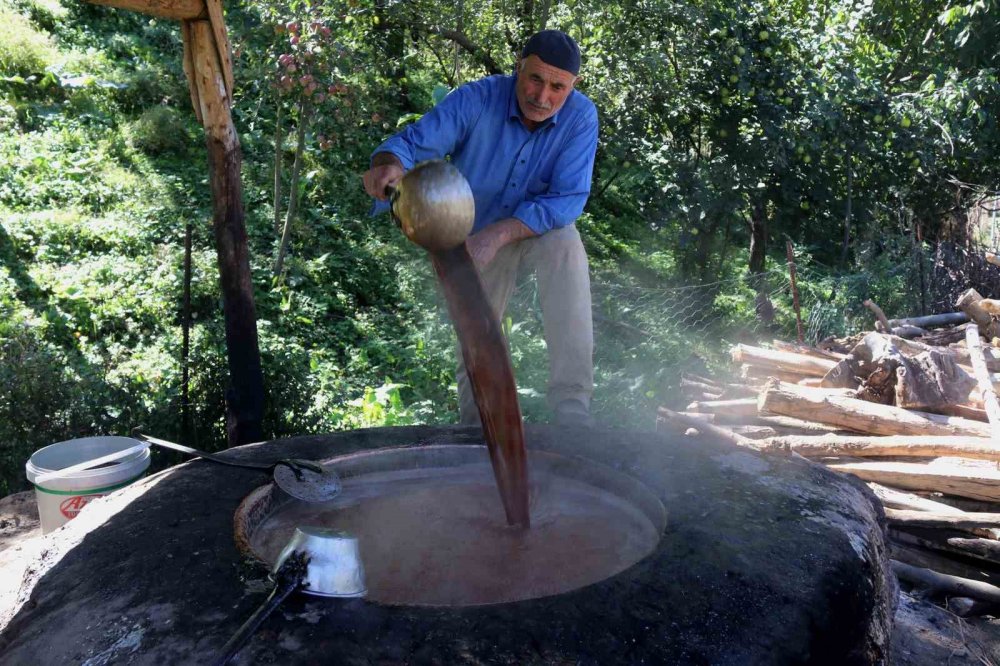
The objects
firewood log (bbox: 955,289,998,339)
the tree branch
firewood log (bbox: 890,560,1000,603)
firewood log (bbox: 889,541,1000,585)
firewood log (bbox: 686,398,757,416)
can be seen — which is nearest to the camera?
firewood log (bbox: 890,560,1000,603)

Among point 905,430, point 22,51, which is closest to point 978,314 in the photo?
point 905,430

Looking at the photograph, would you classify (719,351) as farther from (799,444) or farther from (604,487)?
(604,487)

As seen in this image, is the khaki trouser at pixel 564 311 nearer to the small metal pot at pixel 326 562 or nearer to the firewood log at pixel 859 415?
the firewood log at pixel 859 415

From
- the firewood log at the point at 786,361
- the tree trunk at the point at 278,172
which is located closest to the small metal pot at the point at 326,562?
the firewood log at the point at 786,361

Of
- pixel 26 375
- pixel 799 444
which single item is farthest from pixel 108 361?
pixel 799 444

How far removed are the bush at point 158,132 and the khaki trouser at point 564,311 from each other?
706 centimetres

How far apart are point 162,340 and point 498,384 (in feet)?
14.0

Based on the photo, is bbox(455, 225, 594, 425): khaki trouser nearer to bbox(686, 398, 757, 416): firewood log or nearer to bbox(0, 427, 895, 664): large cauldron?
bbox(0, 427, 895, 664): large cauldron

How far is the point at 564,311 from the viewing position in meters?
3.41

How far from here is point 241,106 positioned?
387 inches

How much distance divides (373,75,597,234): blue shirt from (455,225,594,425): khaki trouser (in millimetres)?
127

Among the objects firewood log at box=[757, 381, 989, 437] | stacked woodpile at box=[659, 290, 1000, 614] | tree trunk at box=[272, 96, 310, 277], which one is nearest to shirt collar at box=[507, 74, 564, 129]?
stacked woodpile at box=[659, 290, 1000, 614]

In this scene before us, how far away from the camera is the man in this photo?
3.26 metres

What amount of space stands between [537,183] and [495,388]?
1562mm
